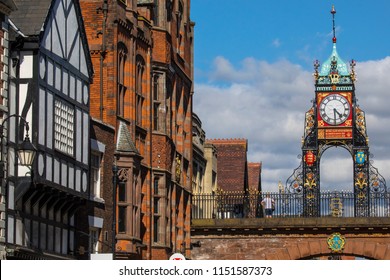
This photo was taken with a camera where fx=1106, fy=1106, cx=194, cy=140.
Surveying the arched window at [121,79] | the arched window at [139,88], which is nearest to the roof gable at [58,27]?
the arched window at [121,79]

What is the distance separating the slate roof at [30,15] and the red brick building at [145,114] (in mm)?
5795

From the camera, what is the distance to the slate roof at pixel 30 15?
29.3 metres

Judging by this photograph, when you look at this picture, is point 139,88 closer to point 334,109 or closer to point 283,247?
point 283,247

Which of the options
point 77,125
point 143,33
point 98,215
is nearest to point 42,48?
point 77,125

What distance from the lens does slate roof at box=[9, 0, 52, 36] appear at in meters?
29.3

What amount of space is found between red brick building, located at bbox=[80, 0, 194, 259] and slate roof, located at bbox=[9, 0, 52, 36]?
5.80 m

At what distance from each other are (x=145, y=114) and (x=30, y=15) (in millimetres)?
12426

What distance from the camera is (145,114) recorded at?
137 feet

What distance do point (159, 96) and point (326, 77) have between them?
39863 millimetres

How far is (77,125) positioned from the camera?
32.6 meters

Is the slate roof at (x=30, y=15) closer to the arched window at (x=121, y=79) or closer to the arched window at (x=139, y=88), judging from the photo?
the arched window at (x=121, y=79)

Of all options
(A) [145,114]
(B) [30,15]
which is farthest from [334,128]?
(B) [30,15]

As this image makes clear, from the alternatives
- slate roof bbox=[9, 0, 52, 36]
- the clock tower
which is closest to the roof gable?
slate roof bbox=[9, 0, 52, 36]

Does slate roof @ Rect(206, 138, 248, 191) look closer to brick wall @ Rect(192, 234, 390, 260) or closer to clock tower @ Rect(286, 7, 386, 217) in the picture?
clock tower @ Rect(286, 7, 386, 217)
